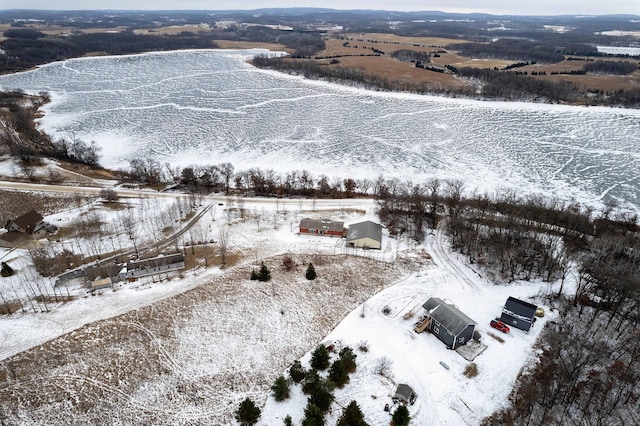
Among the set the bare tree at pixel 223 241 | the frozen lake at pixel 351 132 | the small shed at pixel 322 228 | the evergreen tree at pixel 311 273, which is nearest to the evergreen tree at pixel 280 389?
the evergreen tree at pixel 311 273

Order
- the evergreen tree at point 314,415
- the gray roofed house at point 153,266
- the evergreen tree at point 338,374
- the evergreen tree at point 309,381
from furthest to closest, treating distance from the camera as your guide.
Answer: the gray roofed house at point 153,266 → the evergreen tree at point 338,374 → the evergreen tree at point 309,381 → the evergreen tree at point 314,415

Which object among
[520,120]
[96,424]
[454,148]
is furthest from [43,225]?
[520,120]

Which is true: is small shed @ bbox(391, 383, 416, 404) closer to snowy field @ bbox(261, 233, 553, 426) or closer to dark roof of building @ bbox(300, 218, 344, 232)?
snowy field @ bbox(261, 233, 553, 426)

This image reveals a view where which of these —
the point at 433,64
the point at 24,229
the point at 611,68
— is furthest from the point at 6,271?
the point at 611,68

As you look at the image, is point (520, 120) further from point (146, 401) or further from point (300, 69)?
point (146, 401)

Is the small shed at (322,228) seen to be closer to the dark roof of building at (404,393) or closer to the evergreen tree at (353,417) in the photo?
the dark roof of building at (404,393)

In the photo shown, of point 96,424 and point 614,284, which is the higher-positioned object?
point 614,284
